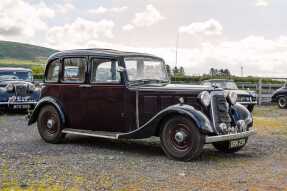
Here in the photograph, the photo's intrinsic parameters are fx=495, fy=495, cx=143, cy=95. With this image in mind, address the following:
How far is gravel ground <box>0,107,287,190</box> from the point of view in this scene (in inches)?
246

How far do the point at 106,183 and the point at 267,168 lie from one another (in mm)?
2634

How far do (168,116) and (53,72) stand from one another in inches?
125

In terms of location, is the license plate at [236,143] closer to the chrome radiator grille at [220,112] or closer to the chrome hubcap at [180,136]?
the chrome radiator grille at [220,112]

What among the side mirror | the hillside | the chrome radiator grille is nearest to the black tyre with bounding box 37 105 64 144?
the side mirror

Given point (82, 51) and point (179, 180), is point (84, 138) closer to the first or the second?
point (82, 51)

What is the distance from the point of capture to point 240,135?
27.7ft

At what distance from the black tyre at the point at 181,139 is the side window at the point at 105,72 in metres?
1.45

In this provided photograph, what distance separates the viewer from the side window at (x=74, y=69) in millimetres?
9656

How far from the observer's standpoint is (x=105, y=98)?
9227mm

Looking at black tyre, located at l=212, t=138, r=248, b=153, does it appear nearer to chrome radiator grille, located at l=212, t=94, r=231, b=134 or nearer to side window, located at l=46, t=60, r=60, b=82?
chrome radiator grille, located at l=212, t=94, r=231, b=134

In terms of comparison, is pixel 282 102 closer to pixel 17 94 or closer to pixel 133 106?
pixel 17 94

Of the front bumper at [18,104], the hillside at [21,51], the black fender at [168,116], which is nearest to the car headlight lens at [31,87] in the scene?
the front bumper at [18,104]

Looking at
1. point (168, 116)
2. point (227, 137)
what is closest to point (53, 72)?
point (168, 116)

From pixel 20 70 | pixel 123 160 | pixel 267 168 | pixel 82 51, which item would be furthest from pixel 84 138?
pixel 20 70
